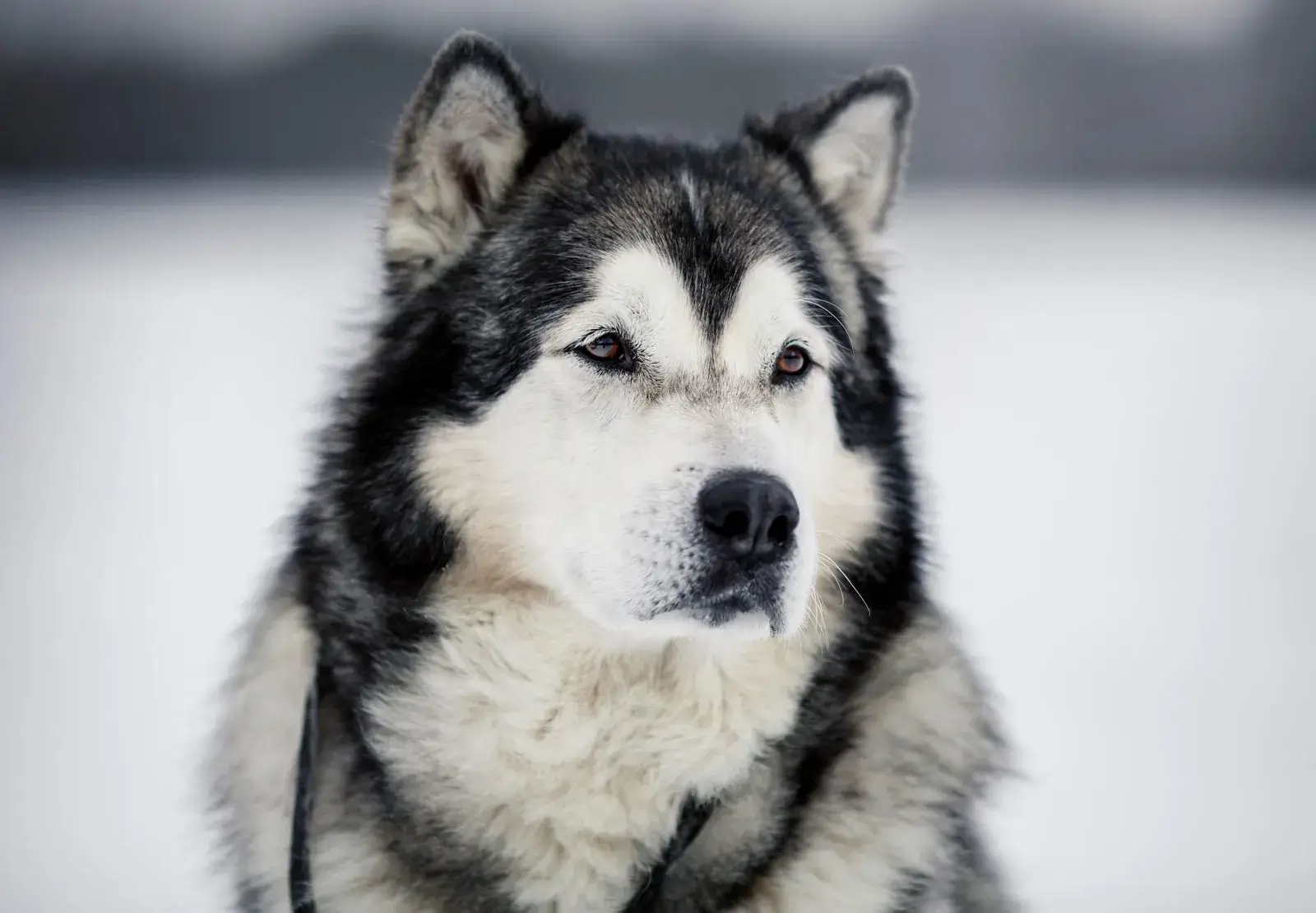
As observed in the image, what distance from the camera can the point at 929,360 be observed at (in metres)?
8.52

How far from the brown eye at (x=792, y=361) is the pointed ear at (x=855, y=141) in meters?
0.47

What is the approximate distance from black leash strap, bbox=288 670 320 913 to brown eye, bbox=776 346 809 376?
1.11 meters

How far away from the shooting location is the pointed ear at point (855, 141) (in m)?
2.60

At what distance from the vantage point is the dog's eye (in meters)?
2.27

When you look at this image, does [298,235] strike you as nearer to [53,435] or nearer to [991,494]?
[53,435]

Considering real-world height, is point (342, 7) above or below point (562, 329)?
above

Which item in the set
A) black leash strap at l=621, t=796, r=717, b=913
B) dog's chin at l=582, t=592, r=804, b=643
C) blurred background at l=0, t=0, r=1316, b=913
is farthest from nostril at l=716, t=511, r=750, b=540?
blurred background at l=0, t=0, r=1316, b=913

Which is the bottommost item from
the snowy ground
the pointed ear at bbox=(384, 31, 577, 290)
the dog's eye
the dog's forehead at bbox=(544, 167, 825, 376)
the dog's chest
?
the snowy ground

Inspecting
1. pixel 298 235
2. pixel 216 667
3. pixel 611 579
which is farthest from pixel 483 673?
pixel 298 235

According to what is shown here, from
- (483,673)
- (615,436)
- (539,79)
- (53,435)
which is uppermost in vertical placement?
(539,79)

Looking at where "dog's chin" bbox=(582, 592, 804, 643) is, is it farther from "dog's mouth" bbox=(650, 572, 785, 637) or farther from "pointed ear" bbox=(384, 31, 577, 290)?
"pointed ear" bbox=(384, 31, 577, 290)

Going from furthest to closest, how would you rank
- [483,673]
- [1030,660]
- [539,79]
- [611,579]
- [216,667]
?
[1030,660]
[216,667]
[539,79]
[483,673]
[611,579]

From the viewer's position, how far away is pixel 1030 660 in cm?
454

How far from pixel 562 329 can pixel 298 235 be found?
9998 mm
